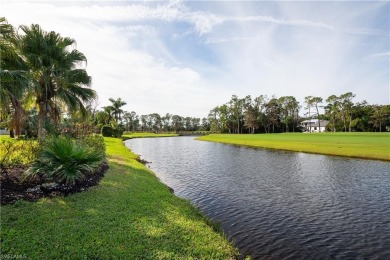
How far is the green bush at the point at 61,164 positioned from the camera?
384 inches

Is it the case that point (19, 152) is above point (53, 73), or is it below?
below

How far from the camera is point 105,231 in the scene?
21.2 feet

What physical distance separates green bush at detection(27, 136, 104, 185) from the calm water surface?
5438mm

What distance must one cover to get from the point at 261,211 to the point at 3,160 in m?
11.4

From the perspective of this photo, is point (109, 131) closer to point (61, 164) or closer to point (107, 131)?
point (107, 131)

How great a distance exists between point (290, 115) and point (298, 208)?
105305 millimetres

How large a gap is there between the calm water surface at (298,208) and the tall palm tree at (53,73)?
359 inches

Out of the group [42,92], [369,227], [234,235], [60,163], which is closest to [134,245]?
[234,235]

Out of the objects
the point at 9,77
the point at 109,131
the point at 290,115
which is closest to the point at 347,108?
the point at 290,115

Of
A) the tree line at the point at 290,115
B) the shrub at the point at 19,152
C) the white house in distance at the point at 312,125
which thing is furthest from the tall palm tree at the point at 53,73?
Answer: the white house in distance at the point at 312,125

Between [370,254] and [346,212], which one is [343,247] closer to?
[370,254]

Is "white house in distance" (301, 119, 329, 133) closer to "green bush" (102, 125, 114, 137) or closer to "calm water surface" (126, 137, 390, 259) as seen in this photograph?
"green bush" (102, 125, 114, 137)

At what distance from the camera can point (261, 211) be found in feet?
35.9

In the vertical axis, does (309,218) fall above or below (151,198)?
below
